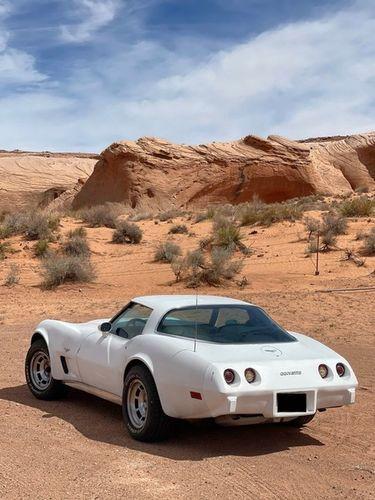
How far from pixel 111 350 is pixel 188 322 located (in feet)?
2.67

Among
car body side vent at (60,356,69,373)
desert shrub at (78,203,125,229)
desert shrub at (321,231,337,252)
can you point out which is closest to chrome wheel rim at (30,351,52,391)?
car body side vent at (60,356,69,373)

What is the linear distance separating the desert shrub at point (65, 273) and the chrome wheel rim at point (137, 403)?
523 inches

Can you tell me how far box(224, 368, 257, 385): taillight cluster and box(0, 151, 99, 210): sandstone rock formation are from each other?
45.7 metres

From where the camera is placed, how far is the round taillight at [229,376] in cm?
602

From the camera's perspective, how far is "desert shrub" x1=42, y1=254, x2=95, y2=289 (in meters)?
19.8

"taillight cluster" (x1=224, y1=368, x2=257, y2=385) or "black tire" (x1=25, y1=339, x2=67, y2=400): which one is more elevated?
"taillight cluster" (x1=224, y1=368, x2=257, y2=385)

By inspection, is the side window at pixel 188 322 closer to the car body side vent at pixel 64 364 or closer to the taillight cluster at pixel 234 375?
the taillight cluster at pixel 234 375

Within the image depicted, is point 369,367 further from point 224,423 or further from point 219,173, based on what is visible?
point 219,173

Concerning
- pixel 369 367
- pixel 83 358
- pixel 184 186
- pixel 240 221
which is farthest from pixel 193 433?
pixel 184 186

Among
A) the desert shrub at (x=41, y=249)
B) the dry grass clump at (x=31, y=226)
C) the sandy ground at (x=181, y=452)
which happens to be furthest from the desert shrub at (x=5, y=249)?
the sandy ground at (x=181, y=452)

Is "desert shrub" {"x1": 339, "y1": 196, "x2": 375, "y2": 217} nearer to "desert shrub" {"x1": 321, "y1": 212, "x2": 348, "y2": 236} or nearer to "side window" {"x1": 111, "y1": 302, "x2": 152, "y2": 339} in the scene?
"desert shrub" {"x1": 321, "y1": 212, "x2": 348, "y2": 236}

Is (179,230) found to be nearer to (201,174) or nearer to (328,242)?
(328,242)

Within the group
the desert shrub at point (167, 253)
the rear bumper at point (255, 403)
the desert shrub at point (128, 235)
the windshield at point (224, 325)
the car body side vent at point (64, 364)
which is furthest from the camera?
the desert shrub at point (128, 235)

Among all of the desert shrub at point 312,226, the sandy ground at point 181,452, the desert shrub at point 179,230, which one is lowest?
the sandy ground at point 181,452
